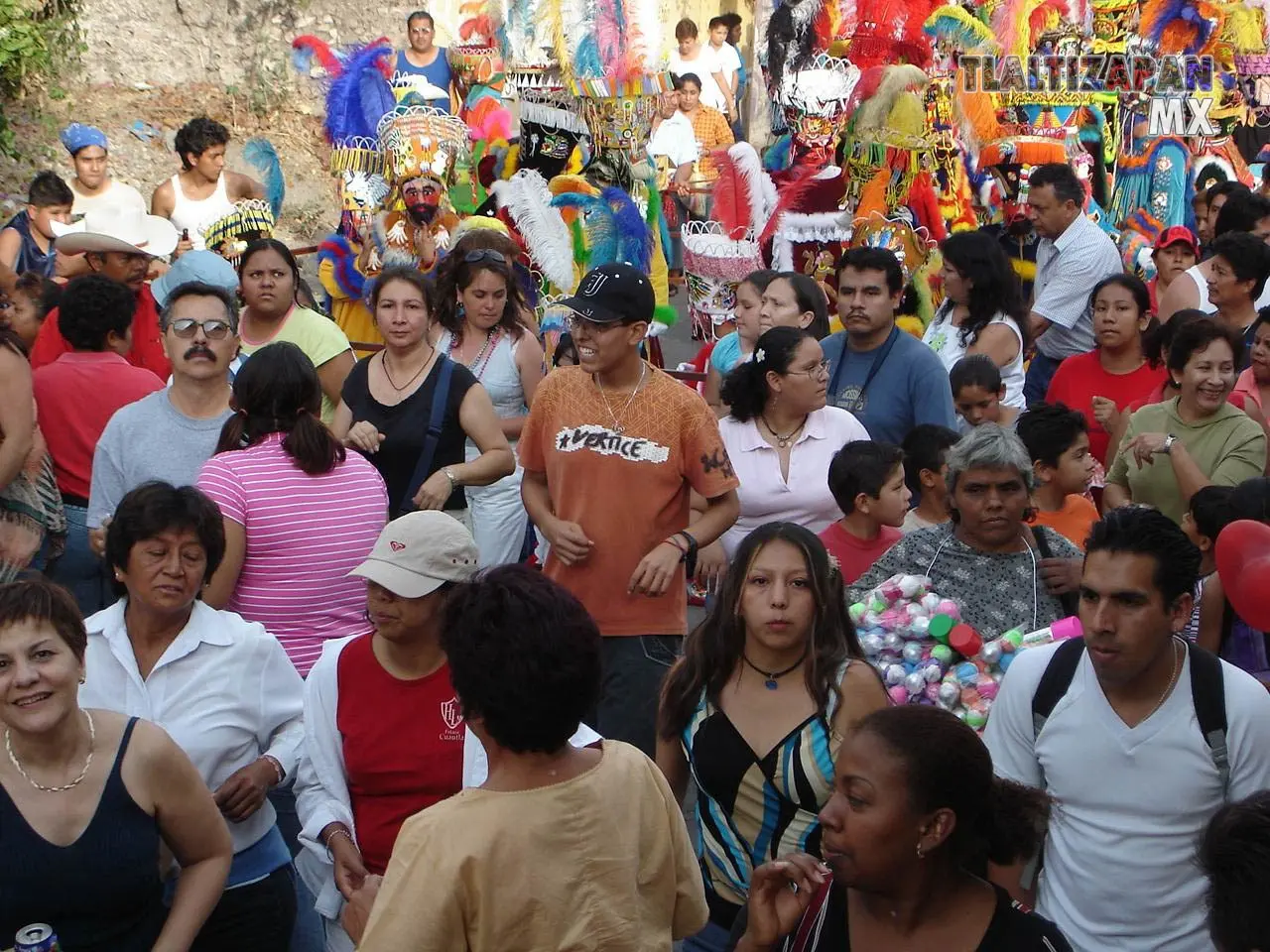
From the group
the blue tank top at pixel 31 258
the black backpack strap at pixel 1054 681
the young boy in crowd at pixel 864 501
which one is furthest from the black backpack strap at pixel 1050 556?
the blue tank top at pixel 31 258

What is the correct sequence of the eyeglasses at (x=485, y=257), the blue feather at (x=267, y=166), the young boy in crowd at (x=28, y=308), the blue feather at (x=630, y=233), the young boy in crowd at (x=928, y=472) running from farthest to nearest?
the blue feather at (x=267, y=166), the blue feather at (x=630, y=233), the young boy in crowd at (x=28, y=308), the eyeglasses at (x=485, y=257), the young boy in crowd at (x=928, y=472)

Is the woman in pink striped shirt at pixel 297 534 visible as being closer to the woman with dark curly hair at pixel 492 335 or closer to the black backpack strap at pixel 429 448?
the black backpack strap at pixel 429 448

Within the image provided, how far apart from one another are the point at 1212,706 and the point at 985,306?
3.91 m

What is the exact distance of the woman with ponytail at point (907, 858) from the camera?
2.37 meters

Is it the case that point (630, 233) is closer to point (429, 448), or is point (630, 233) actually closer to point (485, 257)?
point (485, 257)

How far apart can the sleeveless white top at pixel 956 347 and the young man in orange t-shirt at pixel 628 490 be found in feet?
7.42

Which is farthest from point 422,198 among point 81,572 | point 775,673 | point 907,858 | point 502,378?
point 907,858

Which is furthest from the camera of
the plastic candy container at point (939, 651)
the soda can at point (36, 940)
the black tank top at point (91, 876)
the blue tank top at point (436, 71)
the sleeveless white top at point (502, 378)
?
the blue tank top at point (436, 71)

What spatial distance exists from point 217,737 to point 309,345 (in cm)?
277

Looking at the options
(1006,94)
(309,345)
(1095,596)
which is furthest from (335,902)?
(1006,94)

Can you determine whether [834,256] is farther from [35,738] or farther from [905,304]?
[35,738]

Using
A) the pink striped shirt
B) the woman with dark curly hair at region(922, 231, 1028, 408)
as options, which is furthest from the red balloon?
the woman with dark curly hair at region(922, 231, 1028, 408)

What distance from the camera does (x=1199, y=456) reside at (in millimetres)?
5223

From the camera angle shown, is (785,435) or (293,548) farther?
(785,435)
